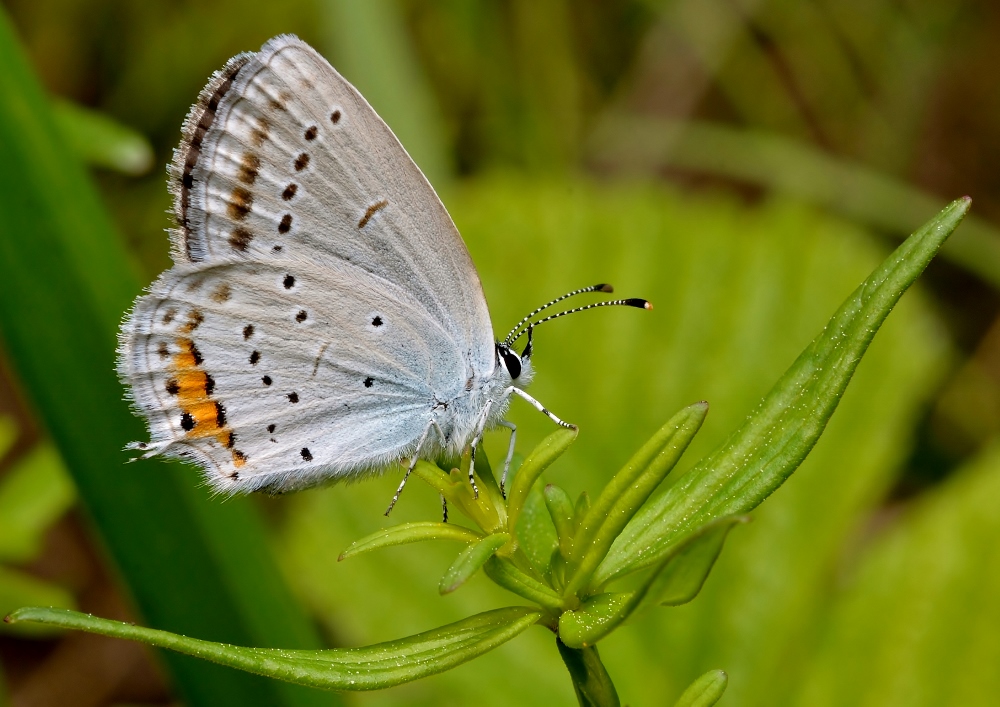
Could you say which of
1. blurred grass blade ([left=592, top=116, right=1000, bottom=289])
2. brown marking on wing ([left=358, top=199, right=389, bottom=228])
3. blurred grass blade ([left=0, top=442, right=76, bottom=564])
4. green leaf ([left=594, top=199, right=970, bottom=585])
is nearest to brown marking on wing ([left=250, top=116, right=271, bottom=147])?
brown marking on wing ([left=358, top=199, right=389, bottom=228])

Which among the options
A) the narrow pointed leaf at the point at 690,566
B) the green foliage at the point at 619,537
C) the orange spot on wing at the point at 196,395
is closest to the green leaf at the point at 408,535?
the green foliage at the point at 619,537

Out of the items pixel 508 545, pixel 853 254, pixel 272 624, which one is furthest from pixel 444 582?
pixel 853 254

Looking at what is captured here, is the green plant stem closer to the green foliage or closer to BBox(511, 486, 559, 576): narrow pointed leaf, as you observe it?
the green foliage

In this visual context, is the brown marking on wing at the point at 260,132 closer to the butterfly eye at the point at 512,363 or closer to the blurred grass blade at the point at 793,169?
the butterfly eye at the point at 512,363

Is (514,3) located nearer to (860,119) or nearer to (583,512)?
(860,119)

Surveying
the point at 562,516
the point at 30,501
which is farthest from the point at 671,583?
the point at 30,501

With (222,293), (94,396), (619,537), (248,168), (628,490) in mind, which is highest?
(248,168)

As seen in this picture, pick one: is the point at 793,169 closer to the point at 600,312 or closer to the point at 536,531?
the point at 600,312
